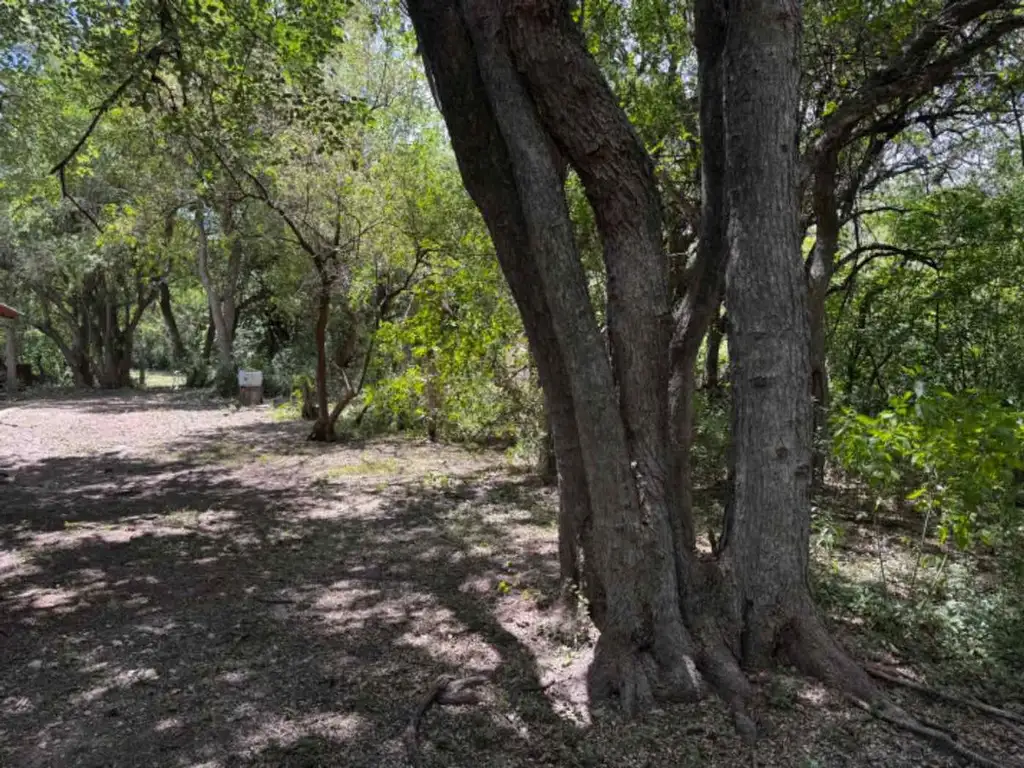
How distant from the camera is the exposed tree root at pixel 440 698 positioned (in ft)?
9.40

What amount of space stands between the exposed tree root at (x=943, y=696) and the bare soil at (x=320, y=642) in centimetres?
6

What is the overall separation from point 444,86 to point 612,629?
2744 mm

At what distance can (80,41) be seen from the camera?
668 centimetres

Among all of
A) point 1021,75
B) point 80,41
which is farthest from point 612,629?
point 80,41

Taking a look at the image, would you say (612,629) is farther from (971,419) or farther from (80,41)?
(80,41)

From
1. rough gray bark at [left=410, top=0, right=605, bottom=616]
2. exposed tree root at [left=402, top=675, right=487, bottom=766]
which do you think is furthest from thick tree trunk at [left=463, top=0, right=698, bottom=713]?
exposed tree root at [left=402, top=675, right=487, bottom=766]

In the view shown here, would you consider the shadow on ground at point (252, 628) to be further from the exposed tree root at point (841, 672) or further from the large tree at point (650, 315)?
the exposed tree root at point (841, 672)

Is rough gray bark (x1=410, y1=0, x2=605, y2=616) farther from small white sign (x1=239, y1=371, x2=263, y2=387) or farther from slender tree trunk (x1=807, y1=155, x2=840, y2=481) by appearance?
small white sign (x1=239, y1=371, x2=263, y2=387)

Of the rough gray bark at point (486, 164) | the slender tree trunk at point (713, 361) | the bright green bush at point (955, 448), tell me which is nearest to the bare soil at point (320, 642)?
the bright green bush at point (955, 448)

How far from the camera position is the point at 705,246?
3.54 m

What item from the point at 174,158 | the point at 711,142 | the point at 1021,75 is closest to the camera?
the point at 711,142

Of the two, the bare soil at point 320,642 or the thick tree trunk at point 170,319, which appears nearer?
the bare soil at point 320,642

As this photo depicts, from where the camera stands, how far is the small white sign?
59.5 ft

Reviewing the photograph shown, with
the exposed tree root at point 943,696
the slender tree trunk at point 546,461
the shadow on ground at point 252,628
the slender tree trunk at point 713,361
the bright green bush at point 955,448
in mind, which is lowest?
the shadow on ground at point 252,628
